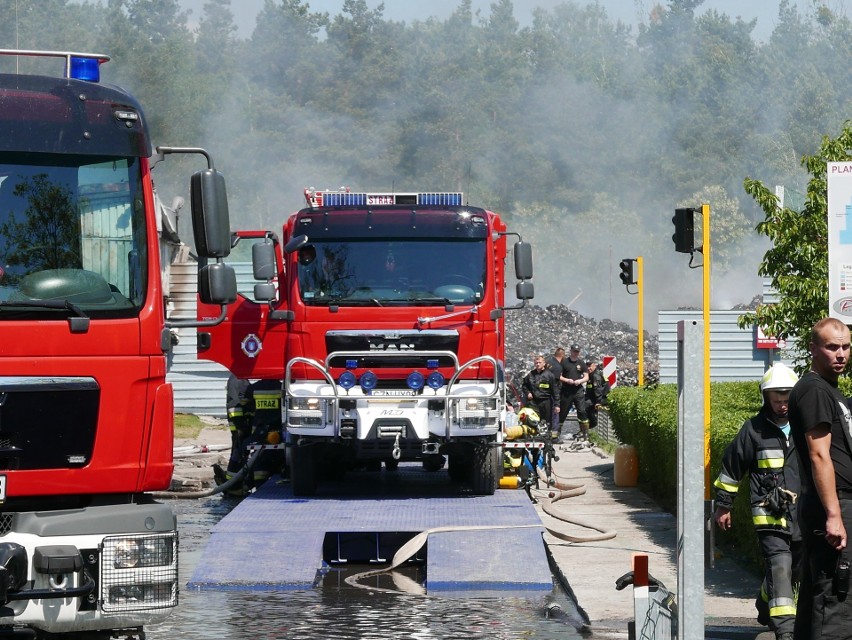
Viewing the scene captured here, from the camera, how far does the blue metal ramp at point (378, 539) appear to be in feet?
33.1

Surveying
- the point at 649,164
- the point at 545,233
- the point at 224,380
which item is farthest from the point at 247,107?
the point at 224,380

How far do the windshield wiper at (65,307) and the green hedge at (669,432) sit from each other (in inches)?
205

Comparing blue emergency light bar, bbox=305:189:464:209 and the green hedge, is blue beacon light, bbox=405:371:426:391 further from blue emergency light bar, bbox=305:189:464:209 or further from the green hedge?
the green hedge

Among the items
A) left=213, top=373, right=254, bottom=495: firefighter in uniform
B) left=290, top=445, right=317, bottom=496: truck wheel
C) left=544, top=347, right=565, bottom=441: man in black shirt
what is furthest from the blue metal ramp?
left=544, top=347, right=565, bottom=441: man in black shirt

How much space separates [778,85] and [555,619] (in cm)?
8416

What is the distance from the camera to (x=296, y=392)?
1406 cm

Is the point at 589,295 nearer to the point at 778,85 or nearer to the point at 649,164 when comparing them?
the point at 649,164

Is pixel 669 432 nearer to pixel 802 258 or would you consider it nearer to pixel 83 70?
pixel 802 258

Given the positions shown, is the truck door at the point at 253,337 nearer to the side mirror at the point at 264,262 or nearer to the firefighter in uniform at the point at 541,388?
the side mirror at the point at 264,262

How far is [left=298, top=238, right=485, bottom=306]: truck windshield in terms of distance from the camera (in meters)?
14.3

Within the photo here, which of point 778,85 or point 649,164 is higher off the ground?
point 778,85

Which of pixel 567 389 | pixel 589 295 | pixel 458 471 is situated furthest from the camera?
pixel 589 295

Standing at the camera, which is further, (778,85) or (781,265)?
(778,85)

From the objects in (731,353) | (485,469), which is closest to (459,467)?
(485,469)
